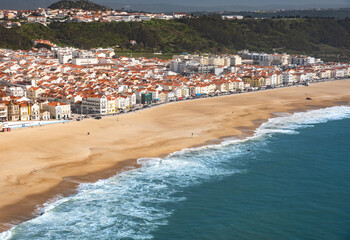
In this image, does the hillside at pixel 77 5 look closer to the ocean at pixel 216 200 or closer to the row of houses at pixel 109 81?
the row of houses at pixel 109 81

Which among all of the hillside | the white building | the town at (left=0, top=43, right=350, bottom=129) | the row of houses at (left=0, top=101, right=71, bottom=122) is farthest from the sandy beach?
the hillside

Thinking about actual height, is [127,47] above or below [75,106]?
above

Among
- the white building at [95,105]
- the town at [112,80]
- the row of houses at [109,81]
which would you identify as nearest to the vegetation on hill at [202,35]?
the town at [112,80]

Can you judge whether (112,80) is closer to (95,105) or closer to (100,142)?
(95,105)

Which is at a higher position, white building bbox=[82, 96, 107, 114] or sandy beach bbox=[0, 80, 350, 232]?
white building bbox=[82, 96, 107, 114]

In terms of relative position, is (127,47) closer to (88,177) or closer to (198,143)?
(198,143)

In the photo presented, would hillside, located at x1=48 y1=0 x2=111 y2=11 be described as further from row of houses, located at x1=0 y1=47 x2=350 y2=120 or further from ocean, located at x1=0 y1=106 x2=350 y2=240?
ocean, located at x1=0 y1=106 x2=350 y2=240

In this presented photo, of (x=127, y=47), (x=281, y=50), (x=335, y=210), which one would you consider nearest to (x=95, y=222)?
(x=335, y=210)
